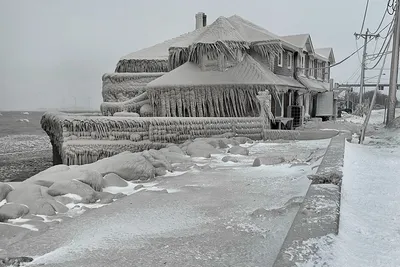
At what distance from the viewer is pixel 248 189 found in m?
5.84

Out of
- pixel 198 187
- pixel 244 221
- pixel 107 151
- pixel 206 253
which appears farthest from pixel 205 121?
pixel 206 253

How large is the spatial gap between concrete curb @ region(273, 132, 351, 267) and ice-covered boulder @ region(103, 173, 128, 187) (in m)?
3.57

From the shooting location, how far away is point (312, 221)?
3.01 m

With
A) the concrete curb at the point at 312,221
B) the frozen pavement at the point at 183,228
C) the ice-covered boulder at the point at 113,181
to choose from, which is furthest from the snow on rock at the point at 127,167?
the concrete curb at the point at 312,221

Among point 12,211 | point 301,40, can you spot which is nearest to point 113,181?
point 12,211

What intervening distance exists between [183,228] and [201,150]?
584cm

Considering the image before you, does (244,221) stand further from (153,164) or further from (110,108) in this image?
(110,108)

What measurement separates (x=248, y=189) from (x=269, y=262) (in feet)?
8.84

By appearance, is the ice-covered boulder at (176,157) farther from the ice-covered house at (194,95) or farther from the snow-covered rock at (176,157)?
the ice-covered house at (194,95)

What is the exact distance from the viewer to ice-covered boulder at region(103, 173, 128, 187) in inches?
254

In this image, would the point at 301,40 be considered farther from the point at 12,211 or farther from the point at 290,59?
the point at 12,211

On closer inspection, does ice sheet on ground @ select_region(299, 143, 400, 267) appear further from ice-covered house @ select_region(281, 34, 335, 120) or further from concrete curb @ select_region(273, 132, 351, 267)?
ice-covered house @ select_region(281, 34, 335, 120)

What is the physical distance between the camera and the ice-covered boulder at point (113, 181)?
6.45 meters

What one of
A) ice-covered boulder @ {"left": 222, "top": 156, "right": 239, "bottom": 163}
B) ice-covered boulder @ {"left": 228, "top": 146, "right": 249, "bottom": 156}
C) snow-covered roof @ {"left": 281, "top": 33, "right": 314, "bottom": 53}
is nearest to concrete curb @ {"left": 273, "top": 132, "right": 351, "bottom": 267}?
ice-covered boulder @ {"left": 222, "top": 156, "right": 239, "bottom": 163}
